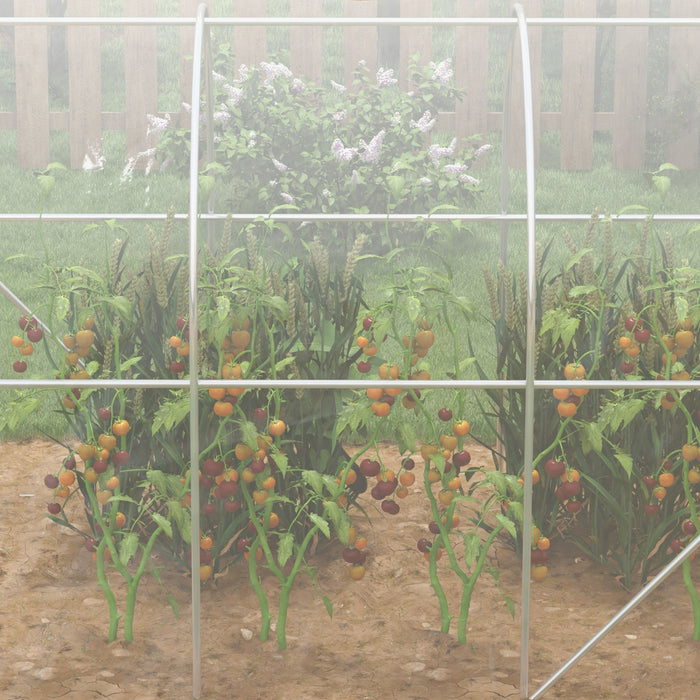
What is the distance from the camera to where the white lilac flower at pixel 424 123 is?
4.65m

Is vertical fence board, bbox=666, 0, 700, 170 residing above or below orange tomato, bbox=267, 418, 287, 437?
above

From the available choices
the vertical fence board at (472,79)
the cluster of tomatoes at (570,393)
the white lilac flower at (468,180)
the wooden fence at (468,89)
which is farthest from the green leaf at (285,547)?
the vertical fence board at (472,79)

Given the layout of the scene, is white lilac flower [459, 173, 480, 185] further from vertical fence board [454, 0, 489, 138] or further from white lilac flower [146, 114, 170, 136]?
white lilac flower [146, 114, 170, 136]

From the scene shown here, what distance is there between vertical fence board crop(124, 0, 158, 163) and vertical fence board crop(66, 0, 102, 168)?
15cm

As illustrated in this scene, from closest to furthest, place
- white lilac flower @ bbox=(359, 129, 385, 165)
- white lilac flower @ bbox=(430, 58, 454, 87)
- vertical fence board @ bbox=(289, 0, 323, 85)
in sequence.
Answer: white lilac flower @ bbox=(359, 129, 385, 165) → white lilac flower @ bbox=(430, 58, 454, 87) → vertical fence board @ bbox=(289, 0, 323, 85)

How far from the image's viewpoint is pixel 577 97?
16.5ft

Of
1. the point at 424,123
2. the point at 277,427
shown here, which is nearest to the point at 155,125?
the point at 424,123

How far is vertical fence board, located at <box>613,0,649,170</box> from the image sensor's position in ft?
15.5

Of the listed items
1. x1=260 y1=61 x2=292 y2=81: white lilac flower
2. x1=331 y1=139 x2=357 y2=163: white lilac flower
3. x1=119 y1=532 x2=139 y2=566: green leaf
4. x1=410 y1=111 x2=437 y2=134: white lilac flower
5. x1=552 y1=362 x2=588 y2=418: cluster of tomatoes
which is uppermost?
x1=260 y1=61 x2=292 y2=81: white lilac flower

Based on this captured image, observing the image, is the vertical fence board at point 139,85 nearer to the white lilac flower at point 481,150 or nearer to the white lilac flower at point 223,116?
the white lilac flower at point 223,116

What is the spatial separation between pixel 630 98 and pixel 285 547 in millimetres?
2754

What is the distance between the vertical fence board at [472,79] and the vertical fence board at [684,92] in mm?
861

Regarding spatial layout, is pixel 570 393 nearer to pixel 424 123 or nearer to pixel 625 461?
pixel 625 461

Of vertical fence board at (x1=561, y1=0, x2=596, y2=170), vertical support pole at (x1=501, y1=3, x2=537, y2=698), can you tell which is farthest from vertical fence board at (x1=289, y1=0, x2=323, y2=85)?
vertical support pole at (x1=501, y1=3, x2=537, y2=698)
